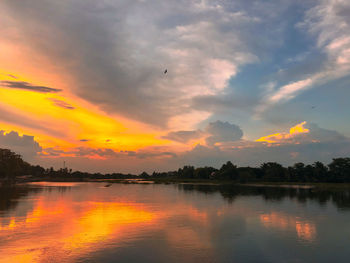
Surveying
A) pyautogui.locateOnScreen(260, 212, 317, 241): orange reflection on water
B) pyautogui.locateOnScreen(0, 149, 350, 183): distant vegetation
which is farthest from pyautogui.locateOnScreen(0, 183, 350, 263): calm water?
pyautogui.locateOnScreen(0, 149, 350, 183): distant vegetation

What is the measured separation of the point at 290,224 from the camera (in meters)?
38.7

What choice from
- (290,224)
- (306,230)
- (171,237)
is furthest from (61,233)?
(290,224)

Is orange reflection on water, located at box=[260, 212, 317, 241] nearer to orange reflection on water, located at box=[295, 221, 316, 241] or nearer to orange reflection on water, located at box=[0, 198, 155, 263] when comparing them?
orange reflection on water, located at box=[295, 221, 316, 241]

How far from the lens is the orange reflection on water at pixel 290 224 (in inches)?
1292

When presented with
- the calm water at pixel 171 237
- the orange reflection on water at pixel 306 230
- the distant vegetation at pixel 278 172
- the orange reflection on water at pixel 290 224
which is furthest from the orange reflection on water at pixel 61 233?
the distant vegetation at pixel 278 172

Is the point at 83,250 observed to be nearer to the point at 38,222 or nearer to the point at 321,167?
the point at 38,222

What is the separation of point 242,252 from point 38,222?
90.6 ft

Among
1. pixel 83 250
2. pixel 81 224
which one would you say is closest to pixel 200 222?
pixel 81 224

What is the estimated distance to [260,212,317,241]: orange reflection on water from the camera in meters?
32.8

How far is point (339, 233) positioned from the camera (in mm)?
34094

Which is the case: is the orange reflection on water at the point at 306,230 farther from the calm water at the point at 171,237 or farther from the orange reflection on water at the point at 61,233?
the orange reflection on water at the point at 61,233

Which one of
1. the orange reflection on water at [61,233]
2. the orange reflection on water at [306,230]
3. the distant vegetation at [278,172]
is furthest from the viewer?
the distant vegetation at [278,172]

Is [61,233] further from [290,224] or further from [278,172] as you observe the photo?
[278,172]

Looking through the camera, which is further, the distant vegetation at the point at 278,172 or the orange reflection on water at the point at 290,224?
the distant vegetation at the point at 278,172
